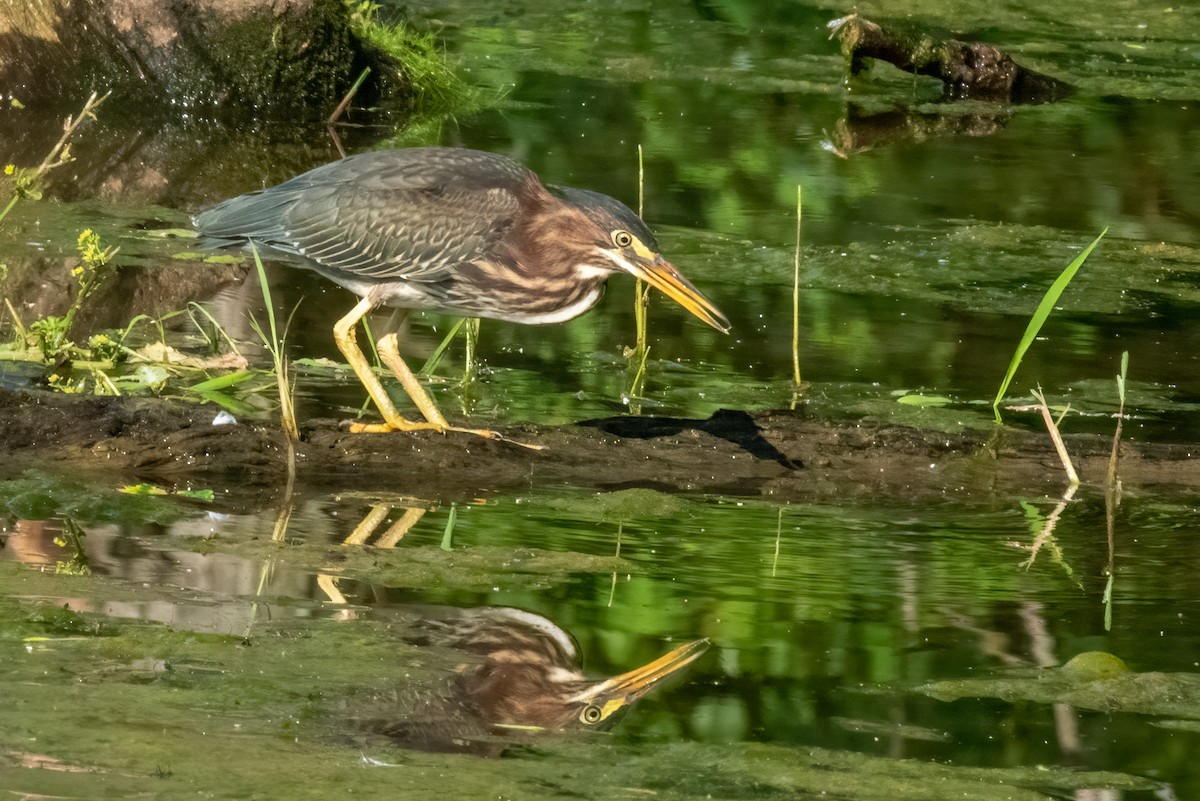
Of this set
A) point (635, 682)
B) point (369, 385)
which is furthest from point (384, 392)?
point (635, 682)

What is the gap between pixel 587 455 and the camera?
18.2 feet

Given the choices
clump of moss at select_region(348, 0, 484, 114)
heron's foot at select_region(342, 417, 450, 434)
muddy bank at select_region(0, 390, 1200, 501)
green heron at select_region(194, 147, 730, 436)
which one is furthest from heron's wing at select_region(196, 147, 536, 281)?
clump of moss at select_region(348, 0, 484, 114)

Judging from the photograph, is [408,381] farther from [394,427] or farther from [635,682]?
[635,682]

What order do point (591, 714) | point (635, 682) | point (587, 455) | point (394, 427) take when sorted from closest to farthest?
1. point (591, 714)
2. point (635, 682)
3. point (587, 455)
4. point (394, 427)

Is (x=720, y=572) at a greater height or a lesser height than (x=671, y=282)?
lesser

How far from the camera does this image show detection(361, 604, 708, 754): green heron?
3.74 metres

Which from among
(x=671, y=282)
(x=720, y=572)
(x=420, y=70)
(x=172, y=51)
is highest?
(x=671, y=282)

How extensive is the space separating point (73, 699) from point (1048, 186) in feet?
27.6

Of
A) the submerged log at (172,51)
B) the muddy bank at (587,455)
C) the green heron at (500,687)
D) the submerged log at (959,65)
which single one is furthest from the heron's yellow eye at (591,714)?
the submerged log at (959,65)

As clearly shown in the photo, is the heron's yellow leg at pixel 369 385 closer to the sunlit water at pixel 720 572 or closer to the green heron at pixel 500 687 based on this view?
the sunlit water at pixel 720 572

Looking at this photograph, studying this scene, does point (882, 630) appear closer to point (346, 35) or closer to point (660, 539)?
point (660, 539)

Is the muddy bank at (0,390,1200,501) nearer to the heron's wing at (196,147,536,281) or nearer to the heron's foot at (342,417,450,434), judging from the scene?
the heron's foot at (342,417,450,434)

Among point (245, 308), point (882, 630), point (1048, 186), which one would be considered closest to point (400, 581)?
point (882, 630)

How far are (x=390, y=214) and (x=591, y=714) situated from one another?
2644 millimetres
